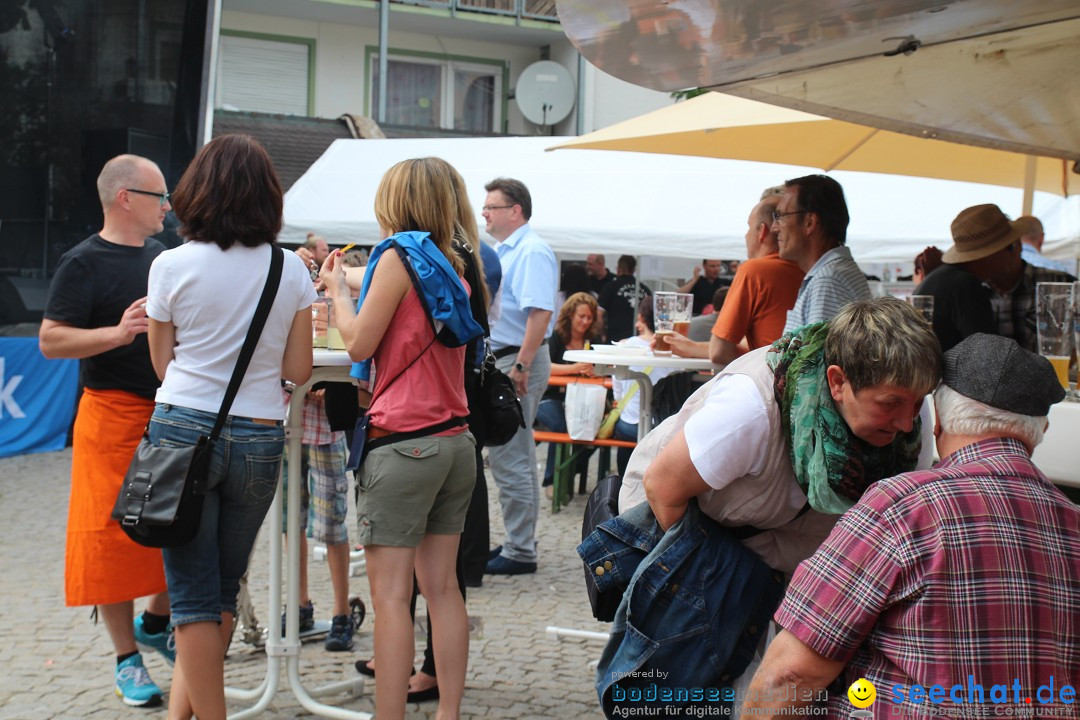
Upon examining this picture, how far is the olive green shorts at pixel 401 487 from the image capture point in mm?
3119

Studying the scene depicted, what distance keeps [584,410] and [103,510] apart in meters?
3.85

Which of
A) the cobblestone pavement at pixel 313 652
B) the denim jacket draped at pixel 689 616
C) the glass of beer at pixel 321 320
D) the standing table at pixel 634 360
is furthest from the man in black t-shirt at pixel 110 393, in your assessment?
the denim jacket draped at pixel 689 616

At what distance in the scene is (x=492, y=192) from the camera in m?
5.73

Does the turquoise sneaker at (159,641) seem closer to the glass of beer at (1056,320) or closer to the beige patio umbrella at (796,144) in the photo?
the beige patio umbrella at (796,144)

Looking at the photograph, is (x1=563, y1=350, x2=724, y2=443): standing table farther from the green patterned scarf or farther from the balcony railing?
the balcony railing

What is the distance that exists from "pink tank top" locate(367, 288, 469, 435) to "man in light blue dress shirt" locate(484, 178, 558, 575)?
2.20m

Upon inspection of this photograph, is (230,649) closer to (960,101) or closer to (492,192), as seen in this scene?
(492,192)

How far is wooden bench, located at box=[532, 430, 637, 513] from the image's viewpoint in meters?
7.13

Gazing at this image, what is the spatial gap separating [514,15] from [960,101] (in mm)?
17873

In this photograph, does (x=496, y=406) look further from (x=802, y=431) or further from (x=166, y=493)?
(x=802, y=431)

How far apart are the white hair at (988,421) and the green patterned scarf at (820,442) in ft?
0.70

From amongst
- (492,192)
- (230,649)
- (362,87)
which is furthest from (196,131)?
(362,87)

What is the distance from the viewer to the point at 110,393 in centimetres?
366

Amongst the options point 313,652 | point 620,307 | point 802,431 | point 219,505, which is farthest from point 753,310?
point 620,307
